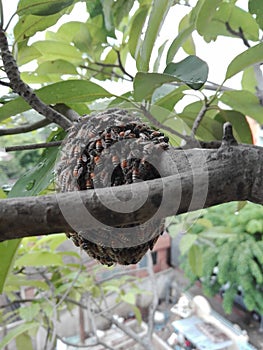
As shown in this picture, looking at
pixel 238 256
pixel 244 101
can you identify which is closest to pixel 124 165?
pixel 244 101

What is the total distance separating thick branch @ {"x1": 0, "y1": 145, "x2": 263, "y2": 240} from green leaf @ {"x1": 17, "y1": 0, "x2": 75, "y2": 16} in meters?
0.23

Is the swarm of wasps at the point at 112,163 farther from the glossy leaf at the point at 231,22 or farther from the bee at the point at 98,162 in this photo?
the glossy leaf at the point at 231,22

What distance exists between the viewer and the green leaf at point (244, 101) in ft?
1.74

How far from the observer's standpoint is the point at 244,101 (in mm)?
541

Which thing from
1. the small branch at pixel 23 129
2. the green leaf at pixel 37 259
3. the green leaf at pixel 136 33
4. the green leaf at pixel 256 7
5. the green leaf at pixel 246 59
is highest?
the green leaf at pixel 256 7

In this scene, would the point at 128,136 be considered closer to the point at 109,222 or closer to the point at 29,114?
the point at 109,222

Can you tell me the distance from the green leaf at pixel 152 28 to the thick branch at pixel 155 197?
0.16 m

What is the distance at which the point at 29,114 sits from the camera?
490mm

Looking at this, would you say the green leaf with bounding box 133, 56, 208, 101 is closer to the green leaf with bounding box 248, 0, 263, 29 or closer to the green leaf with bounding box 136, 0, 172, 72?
the green leaf with bounding box 136, 0, 172, 72

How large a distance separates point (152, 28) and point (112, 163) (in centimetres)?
16

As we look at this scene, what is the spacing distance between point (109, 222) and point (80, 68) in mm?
549

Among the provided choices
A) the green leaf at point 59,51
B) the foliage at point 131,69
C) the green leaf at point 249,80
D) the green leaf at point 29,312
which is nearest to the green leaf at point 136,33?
the foliage at point 131,69

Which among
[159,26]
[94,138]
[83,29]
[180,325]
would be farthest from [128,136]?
[180,325]

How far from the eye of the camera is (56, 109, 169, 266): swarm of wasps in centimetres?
28
